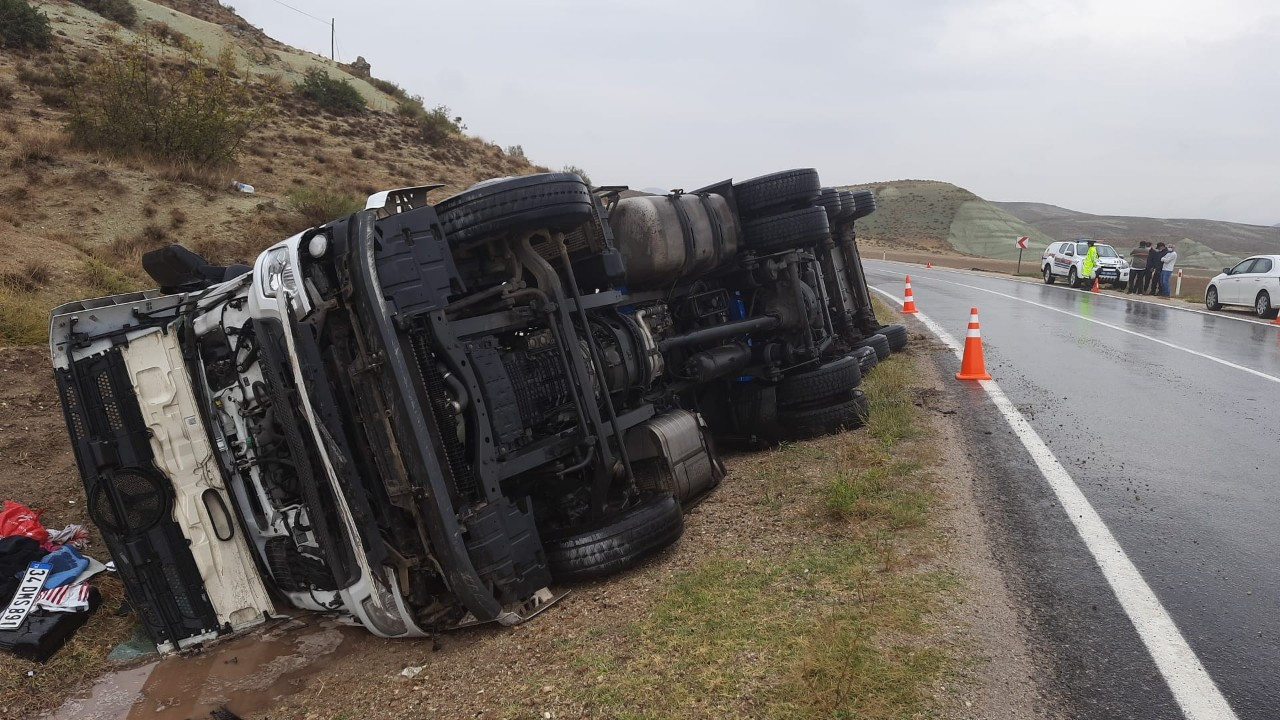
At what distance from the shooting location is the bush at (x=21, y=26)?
2059 centimetres

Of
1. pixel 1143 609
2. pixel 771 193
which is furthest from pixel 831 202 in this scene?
pixel 1143 609

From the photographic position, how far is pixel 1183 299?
790 inches

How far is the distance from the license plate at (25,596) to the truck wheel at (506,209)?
9.82 ft

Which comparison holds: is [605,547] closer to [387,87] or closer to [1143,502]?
[1143,502]

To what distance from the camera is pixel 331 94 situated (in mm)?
26141

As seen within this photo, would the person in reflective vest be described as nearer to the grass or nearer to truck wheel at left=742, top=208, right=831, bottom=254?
truck wheel at left=742, top=208, right=831, bottom=254

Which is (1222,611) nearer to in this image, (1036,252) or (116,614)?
(116,614)

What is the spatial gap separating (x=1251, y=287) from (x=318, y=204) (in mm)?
17956

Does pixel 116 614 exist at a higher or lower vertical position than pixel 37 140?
lower

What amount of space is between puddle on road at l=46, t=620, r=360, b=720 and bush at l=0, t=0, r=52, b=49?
23.0 meters

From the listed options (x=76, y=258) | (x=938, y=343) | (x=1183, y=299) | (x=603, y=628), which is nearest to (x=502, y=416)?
(x=603, y=628)

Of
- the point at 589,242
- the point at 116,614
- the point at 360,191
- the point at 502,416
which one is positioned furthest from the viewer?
the point at 360,191

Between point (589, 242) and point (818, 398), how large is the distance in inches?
99.1

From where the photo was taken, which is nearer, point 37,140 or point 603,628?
point 603,628
